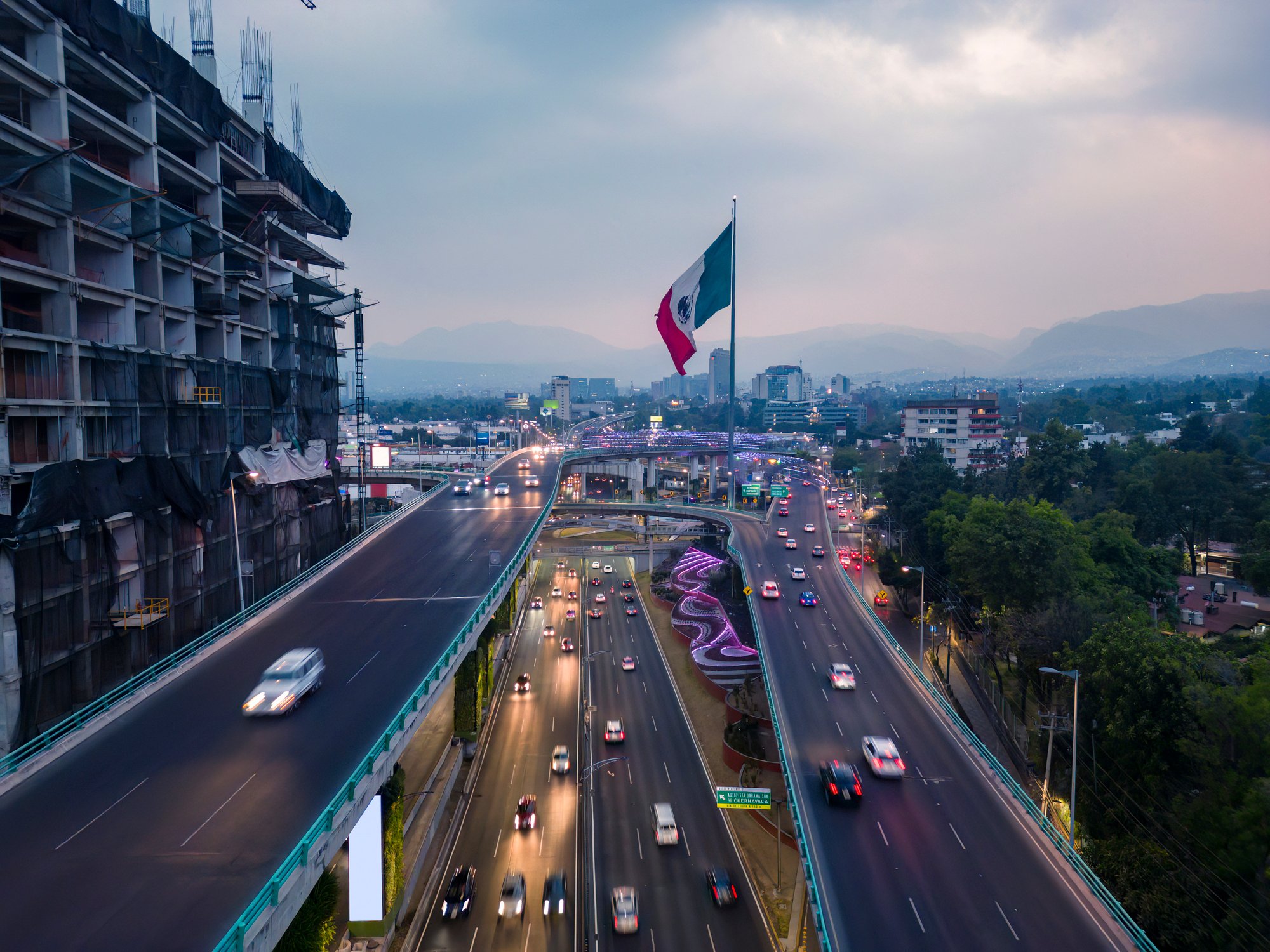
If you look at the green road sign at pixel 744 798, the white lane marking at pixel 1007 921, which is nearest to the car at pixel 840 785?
the green road sign at pixel 744 798

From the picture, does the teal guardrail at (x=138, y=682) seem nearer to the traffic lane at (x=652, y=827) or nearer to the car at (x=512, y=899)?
the car at (x=512, y=899)

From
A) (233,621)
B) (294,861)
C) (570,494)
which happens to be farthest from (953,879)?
(570,494)

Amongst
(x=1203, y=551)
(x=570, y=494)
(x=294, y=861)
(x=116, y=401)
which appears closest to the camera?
(x=294, y=861)

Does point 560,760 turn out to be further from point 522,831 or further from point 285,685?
point 285,685

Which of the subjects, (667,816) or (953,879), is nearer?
(953,879)

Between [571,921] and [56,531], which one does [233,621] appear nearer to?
[56,531]

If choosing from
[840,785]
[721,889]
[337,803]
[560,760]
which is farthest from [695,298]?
[337,803]
